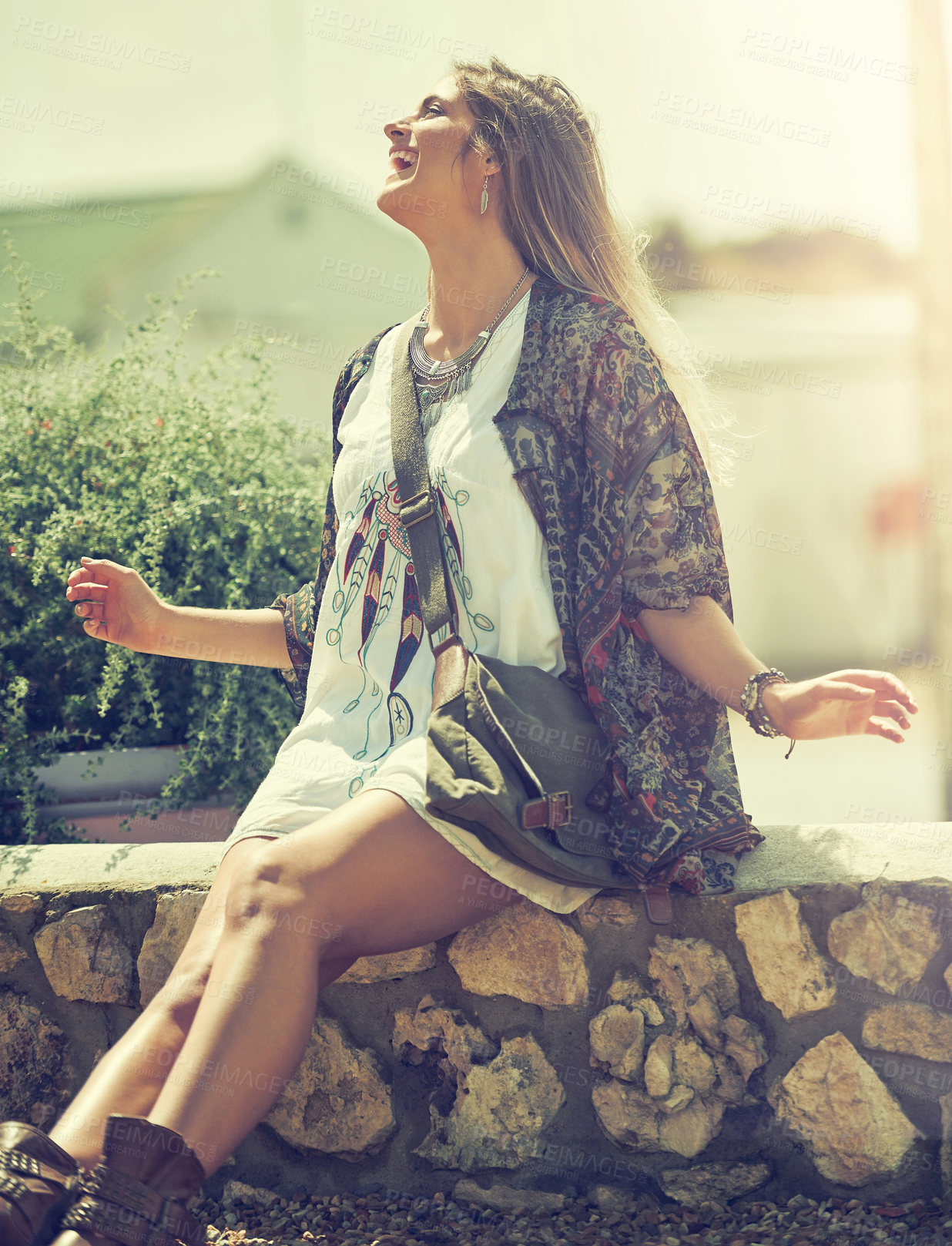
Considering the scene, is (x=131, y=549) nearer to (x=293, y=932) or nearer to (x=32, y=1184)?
(x=293, y=932)

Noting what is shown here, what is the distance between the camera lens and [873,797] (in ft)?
15.1

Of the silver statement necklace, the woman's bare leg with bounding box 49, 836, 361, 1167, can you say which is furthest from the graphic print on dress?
the woman's bare leg with bounding box 49, 836, 361, 1167

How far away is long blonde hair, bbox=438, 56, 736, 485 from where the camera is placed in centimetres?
193

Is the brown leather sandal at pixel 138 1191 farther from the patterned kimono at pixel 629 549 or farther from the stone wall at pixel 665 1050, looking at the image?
the patterned kimono at pixel 629 549

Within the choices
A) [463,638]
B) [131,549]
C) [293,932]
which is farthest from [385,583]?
[131,549]

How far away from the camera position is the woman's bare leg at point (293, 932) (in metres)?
1.35

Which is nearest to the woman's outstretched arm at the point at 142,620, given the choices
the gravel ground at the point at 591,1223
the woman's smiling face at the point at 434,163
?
the woman's smiling face at the point at 434,163

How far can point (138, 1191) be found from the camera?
49.9 inches

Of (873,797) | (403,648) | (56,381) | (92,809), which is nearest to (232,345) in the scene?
(56,381)

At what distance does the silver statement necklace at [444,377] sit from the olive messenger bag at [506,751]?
0.11 m

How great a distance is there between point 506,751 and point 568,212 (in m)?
1.04

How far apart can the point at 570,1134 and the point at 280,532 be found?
1.85m

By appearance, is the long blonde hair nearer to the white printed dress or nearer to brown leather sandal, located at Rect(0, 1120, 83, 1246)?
the white printed dress

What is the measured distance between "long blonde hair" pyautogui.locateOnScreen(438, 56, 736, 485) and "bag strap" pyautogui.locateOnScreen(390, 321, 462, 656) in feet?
1.23
